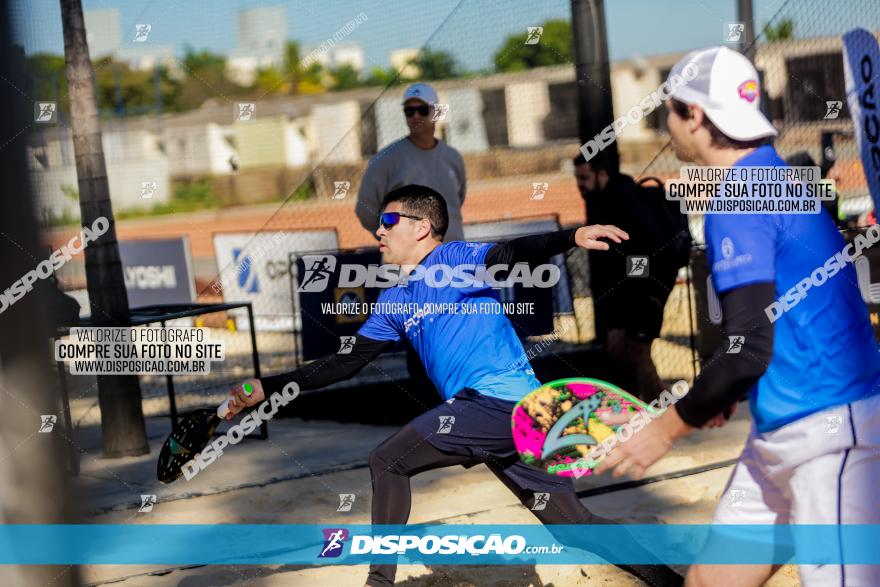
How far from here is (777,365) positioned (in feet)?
9.27

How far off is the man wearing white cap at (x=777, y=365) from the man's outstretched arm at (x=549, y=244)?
71 cm

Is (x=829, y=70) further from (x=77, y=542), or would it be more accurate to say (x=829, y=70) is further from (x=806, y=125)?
(x=77, y=542)

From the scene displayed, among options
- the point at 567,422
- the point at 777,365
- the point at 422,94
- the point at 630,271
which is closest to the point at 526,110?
the point at 630,271

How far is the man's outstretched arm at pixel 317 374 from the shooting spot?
4.09m

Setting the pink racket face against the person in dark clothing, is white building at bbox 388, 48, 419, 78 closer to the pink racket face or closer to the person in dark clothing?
the person in dark clothing

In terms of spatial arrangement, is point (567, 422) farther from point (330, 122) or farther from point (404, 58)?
point (330, 122)

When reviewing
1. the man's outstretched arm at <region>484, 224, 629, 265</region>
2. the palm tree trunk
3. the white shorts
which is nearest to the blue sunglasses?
the man's outstretched arm at <region>484, 224, 629, 265</region>

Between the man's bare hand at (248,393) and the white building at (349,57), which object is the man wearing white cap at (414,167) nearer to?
the man's bare hand at (248,393)

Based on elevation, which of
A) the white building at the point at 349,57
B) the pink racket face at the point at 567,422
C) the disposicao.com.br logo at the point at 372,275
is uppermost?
the white building at the point at 349,57

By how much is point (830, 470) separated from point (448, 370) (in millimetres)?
1867

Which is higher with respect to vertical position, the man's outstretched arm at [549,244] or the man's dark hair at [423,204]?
the man's dark hair at [423,204]

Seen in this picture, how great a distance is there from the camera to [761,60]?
11.8 meters

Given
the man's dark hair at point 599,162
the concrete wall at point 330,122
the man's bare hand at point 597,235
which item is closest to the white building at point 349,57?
the concrete wall at point 330,122

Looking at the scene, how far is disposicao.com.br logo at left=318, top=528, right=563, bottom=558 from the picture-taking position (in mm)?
5270
